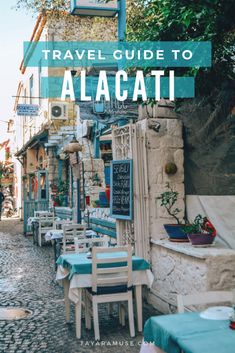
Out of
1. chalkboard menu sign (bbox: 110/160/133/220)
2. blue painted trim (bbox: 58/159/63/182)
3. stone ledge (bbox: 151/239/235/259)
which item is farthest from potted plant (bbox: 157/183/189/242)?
blue painted trim (bbox: 58/159/63/182)

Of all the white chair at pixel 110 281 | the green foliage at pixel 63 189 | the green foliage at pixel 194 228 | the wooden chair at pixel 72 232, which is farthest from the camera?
the green foliage at pixel 63 189

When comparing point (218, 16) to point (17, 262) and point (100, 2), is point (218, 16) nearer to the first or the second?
point (100, 2)

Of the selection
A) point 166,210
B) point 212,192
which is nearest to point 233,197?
point 212,192

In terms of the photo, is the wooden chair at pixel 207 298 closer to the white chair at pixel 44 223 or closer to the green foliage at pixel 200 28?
the green foliage at pixel 200 28

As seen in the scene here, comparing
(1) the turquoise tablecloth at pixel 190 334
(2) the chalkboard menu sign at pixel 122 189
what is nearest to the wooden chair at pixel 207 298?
(1) the turquoise tablecloth at pixel 190 334

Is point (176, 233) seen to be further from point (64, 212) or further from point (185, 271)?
point (64, 212)

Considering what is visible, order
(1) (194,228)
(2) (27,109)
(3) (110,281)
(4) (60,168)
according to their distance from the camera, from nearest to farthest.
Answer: (3) (110,281) < (1) (194,228) < (2) (27,109) < (4) (60,168)

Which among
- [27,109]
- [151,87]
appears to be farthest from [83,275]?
[27,109]

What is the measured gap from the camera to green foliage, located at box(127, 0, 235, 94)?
4.93 metres

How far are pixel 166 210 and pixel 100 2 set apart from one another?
4.32 m

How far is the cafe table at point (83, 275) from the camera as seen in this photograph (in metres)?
5.46

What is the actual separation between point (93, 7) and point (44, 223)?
8.00 meters

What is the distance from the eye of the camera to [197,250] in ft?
19.4

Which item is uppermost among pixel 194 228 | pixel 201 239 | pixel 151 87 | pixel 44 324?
pixel 151 87
